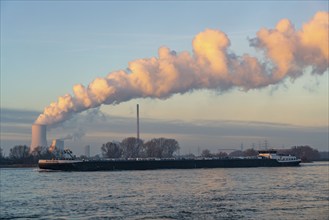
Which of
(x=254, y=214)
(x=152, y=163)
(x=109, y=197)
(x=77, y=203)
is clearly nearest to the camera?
(x=254, y=214)

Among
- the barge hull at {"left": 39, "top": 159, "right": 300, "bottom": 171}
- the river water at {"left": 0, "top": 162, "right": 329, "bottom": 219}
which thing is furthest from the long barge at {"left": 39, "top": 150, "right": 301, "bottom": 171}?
the river water at {"left": 0, "top": 162, "right": 329, "bottom": 219}

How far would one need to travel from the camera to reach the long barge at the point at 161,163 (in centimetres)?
10125

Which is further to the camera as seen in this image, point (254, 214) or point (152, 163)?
point (152, 163)

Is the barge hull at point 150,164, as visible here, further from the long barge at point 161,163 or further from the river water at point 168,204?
the river water at point 168,204

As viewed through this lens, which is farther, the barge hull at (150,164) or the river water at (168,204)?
the barge hull at (150,164)

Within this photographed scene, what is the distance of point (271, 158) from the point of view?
124 meters

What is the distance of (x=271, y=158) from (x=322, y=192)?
272 ft

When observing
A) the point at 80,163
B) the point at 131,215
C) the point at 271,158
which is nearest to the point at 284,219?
the point at 131,215

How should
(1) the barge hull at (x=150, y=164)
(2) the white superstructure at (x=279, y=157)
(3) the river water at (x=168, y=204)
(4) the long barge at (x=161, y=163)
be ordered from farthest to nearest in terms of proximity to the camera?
1. (2) the white superstructure at (x=279, y=157)
2. (4) the long barge at (x=161, y=163)
3. (1) the barge hull at (x=150, y=164)
4. (3) the river water at (x=168, y=204)

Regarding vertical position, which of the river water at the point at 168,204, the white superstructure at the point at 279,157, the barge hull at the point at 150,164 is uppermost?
the white superstructure at the point at 279,157

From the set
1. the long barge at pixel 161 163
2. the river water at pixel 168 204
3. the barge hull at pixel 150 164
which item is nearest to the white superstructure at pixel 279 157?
the long barge at pixel 161 163

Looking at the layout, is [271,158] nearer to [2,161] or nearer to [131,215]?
[2,161]

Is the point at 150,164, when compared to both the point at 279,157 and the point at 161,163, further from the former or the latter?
the point at 279,157

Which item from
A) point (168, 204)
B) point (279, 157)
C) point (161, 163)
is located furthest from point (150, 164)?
point (168, 204)
